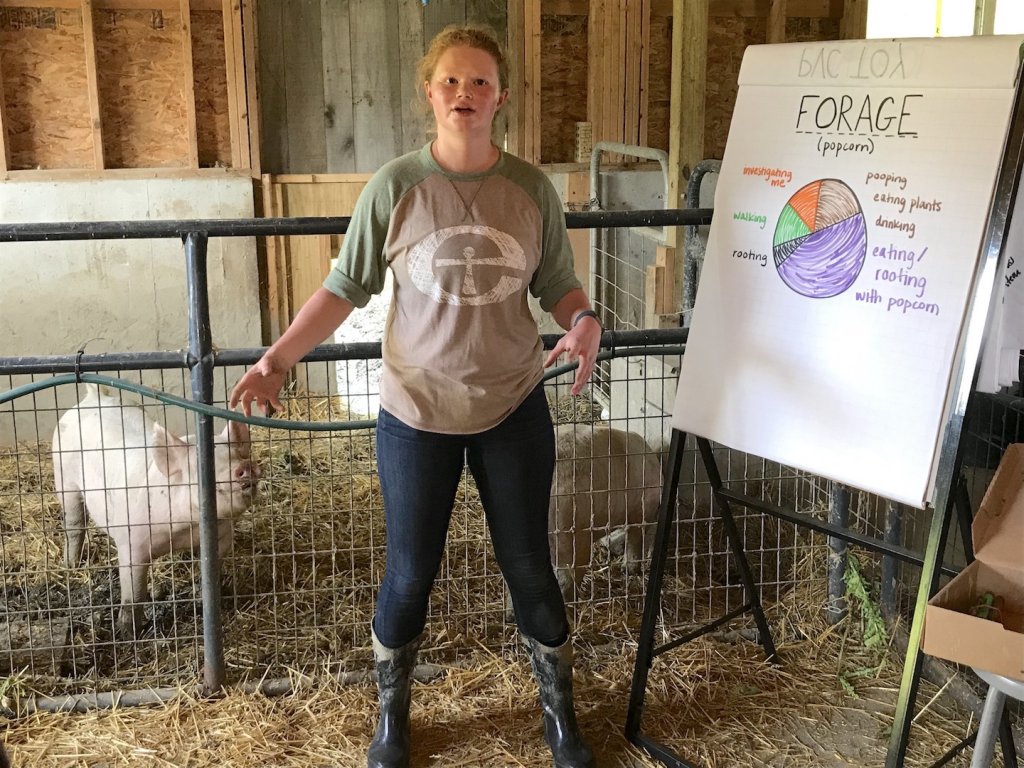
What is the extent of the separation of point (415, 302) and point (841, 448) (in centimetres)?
101

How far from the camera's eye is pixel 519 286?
90.3 inches

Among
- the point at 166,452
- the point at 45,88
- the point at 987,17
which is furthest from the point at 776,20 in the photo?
the point at 166,452

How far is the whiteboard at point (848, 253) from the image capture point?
2.09m

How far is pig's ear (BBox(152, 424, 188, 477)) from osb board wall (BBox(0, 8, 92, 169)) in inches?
130

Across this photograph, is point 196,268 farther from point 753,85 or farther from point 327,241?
point 327,241

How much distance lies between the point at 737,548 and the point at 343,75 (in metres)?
4.52

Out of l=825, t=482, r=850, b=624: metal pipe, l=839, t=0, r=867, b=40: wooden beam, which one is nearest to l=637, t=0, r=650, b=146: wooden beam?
l=839, t=0, r=867, b=40: wooden beam

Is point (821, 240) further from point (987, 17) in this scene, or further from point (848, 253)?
point (987, 17)

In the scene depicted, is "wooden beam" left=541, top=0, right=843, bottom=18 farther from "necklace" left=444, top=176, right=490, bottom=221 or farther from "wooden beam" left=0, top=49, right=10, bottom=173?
"necklace" left=444, top=176, right=490, bottom=221

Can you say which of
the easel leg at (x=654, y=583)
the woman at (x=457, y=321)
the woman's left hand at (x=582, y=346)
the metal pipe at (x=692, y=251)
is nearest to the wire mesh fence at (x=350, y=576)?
the metal pipe at (x=692, y=251)

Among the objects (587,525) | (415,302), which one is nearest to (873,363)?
(415,302)

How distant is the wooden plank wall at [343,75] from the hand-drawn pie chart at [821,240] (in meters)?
4.36

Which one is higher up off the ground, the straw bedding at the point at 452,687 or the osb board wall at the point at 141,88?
the osb board wall at the point at 141,88

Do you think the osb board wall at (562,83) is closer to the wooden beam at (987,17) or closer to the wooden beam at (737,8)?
the wooden beam at (737,8)
